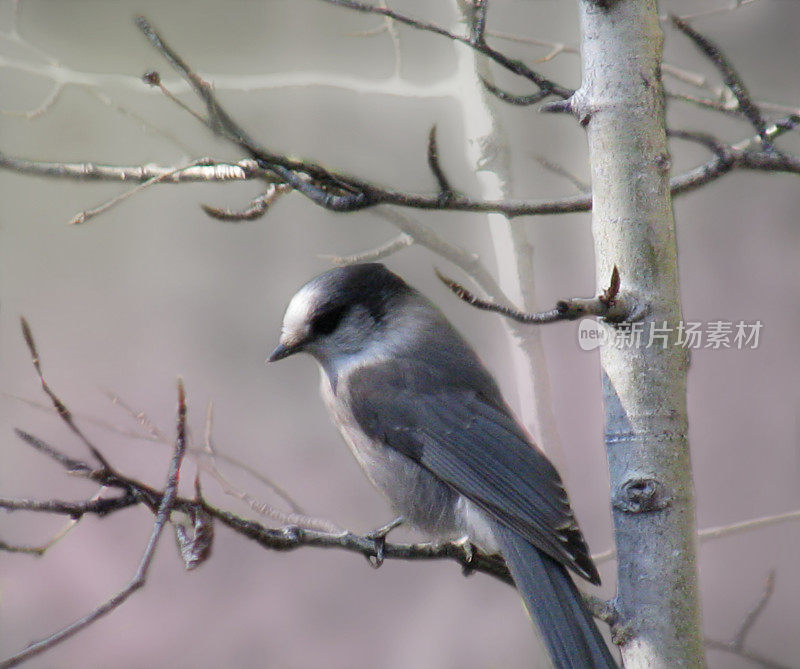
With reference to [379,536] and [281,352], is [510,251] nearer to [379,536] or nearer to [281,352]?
[281,352]

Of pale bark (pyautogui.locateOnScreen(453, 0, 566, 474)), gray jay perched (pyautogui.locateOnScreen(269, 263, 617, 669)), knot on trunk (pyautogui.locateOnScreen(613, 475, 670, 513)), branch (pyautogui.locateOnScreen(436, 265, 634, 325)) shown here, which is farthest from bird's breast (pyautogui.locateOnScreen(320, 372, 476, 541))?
branch (pyautogui.locateOnScreen(436, 265, 634, 325))

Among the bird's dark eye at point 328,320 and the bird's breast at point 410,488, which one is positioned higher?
the bird's dark eye at point 328,320

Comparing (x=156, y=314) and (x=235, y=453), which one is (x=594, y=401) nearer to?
(x=235, y=453)

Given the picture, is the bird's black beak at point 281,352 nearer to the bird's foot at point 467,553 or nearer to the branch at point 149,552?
the bird's foot at point 467,553

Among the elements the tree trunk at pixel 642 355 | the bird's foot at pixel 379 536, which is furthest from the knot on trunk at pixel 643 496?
the bird's foot at pixel 379 536

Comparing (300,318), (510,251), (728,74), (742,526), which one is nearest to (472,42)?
(728,74)

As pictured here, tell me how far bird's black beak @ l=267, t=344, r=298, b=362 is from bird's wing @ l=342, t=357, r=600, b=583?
0.12 metres

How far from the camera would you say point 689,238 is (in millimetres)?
2244

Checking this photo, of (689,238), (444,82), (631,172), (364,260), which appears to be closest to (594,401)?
(689,238)

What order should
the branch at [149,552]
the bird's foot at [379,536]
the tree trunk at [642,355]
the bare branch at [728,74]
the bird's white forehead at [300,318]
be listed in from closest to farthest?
the branch at [149,552] < the bare branch at [728,74] < the tree trunk at [642,355] < the bird's foot at [379,536] < the bird's white forehead at [300,318]

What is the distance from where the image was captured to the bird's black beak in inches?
58.1

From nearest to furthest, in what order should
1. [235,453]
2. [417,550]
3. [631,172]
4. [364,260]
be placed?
[631,172], [417,550], [364,260], [235,453]

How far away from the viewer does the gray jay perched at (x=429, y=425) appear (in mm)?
1222

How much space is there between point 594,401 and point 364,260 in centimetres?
68
